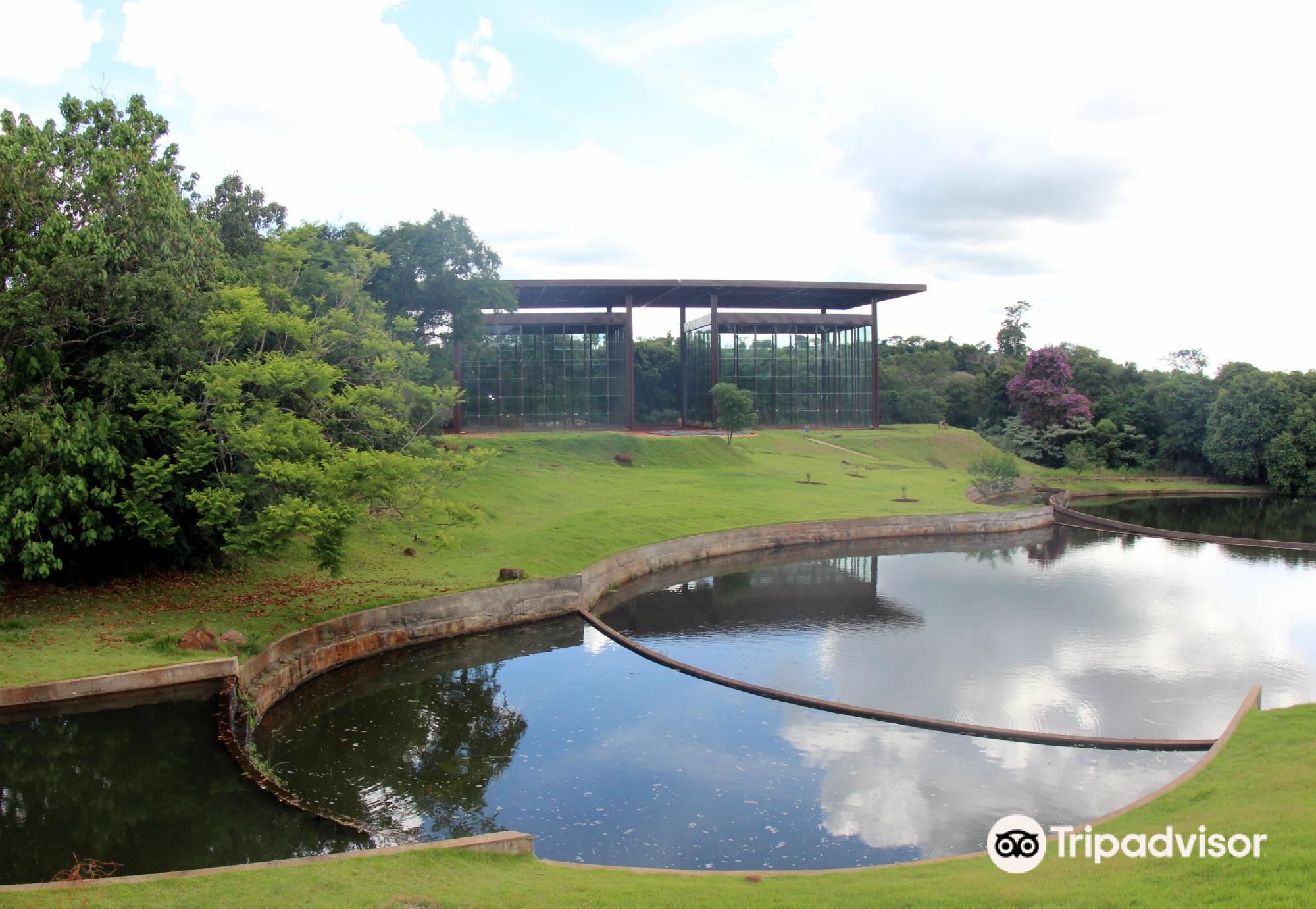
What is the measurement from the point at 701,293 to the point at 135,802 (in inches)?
2095

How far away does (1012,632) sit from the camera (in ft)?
72.6

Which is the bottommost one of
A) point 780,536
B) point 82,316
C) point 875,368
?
point 780,536

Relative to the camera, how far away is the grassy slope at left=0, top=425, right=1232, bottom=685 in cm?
1755

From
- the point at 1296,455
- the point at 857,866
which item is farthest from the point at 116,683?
the point at 1296,455

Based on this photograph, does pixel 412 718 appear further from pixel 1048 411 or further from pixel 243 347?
pixel 1048 411

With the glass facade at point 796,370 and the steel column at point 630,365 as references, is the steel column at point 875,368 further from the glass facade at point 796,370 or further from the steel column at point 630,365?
the steel column at point 630,365

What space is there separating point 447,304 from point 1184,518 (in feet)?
119

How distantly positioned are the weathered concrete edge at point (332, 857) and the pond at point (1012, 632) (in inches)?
339

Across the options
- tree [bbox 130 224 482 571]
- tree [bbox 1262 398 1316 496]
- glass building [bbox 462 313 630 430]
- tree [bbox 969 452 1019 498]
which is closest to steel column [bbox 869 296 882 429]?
tree [bbox 969 452 1019 498]

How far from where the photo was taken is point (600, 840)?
1179 cm

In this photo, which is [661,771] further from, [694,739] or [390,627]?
[390,627]

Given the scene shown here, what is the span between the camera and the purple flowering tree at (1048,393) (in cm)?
6378

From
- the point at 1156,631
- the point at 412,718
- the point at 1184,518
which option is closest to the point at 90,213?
the point at 412,718

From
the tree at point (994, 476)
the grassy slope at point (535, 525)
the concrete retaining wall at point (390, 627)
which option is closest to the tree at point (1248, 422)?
the grassy slope at point (535, 525)
